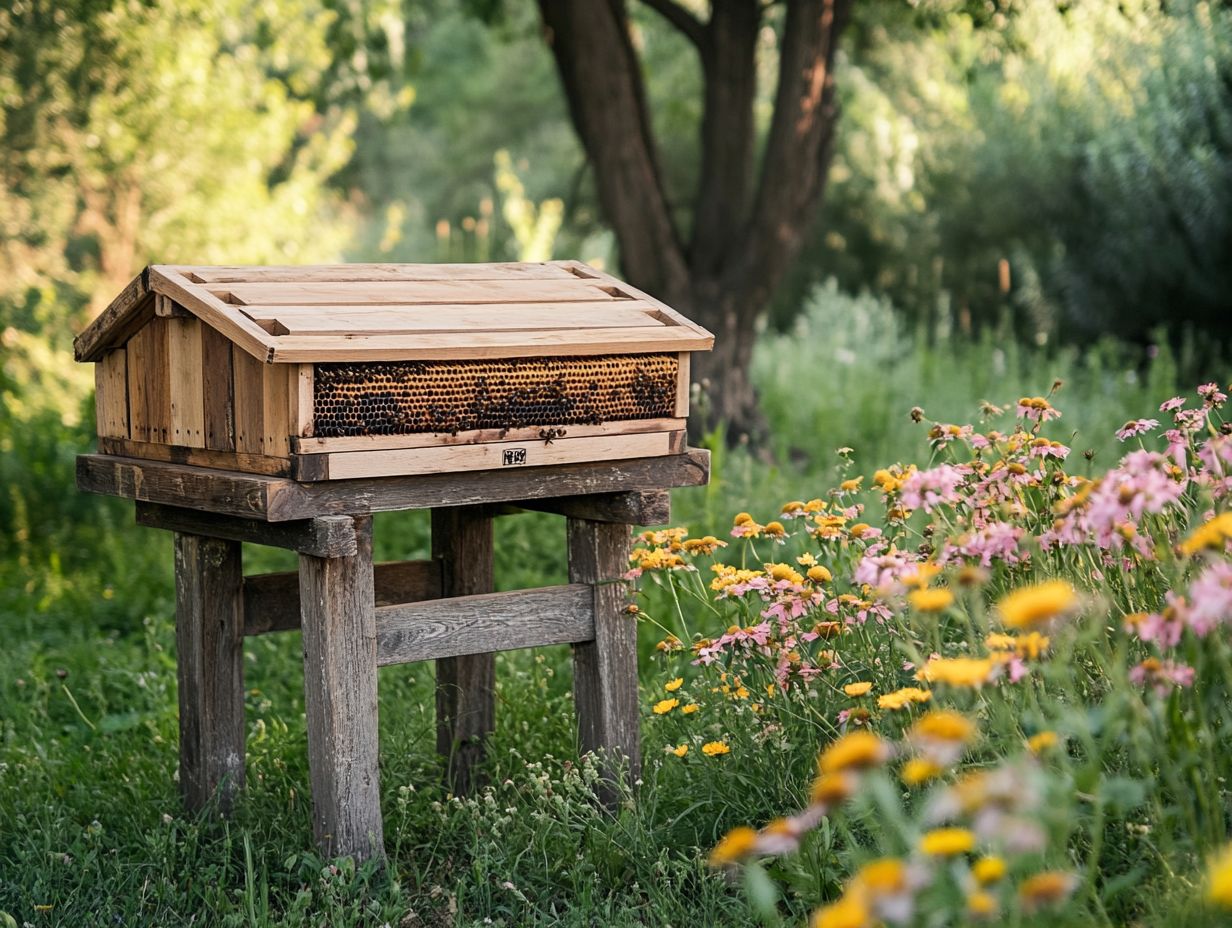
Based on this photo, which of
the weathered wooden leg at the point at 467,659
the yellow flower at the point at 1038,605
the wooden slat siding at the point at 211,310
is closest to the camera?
the yellow flower at the point at 1038,605

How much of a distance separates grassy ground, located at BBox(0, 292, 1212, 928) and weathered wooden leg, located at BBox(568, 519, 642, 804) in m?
0.13

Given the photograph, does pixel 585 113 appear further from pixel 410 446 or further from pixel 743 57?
pixel 410 446

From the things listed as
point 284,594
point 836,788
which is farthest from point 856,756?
point 284,594

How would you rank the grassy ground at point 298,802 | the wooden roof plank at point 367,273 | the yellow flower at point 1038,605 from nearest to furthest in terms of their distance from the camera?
the yellow flower at point 1038,605 → the grassy ground at point 298,802 → the wooden roof plank at point 367,273

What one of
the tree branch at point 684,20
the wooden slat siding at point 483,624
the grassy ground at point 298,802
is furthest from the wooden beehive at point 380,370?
the tree branch at point 684,20

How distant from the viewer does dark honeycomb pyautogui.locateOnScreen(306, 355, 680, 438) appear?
312 cm

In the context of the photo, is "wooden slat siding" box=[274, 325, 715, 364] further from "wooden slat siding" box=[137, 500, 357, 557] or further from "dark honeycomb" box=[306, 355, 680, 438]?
"wooden slat siding" box=[137, 500, 357, 557]

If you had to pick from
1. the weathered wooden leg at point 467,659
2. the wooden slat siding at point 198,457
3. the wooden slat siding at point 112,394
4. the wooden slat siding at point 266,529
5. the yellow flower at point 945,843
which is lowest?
the weathered wooden leg at point 467,659

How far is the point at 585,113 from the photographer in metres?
7.54

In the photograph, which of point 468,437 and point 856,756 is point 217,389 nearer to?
point 468,437

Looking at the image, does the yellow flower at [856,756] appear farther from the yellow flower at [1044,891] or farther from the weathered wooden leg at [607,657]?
the weathered wooden leg at [607,657]

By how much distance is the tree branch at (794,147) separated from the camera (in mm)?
7410

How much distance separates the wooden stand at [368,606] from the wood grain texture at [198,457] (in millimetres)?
34

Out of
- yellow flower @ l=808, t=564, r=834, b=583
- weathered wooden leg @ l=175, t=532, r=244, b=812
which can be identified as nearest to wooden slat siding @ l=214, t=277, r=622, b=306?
weathered wooden leg @ l=175, t=532, r=244, b=812
